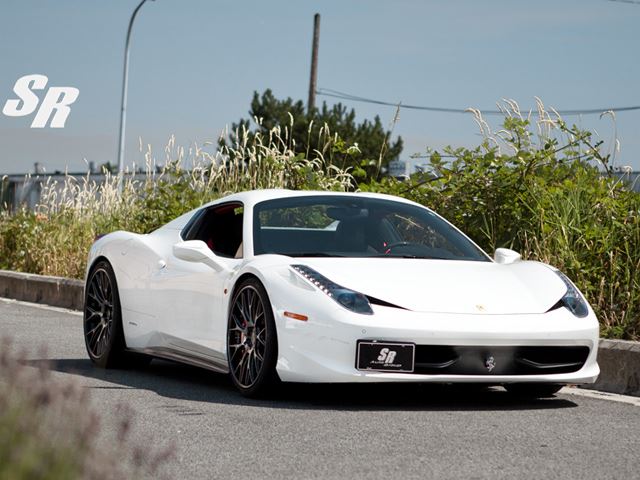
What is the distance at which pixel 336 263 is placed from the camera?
7.35m

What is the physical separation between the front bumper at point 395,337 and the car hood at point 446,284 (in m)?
0.08

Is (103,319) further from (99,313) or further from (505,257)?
(505,257)

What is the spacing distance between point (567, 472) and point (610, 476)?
0.17m

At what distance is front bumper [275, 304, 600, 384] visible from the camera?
681 cm

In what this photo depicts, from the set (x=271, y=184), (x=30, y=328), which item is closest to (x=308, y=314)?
(x=30, y=328)

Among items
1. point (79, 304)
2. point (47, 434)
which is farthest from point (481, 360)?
point (79, 304)

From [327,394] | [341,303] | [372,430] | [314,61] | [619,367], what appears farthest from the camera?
[314,61]

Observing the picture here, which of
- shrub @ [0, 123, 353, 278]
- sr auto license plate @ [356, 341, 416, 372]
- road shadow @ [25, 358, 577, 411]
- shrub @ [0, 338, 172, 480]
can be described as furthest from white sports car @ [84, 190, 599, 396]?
shrub @ [0, 123, 353, 278]

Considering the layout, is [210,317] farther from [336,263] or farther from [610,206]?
[610,206]

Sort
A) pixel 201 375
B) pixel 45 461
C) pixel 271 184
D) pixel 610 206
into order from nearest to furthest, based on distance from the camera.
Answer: pixel 45 461
pixel 201 375
pixel 610 206
pixel 271 184

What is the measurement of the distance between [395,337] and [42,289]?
993cm

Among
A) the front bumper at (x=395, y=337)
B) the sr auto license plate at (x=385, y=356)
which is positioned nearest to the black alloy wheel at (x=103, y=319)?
the front bumper at (x=395, y=337)

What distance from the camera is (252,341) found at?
7.36 meters

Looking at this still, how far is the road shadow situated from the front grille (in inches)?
13.0
